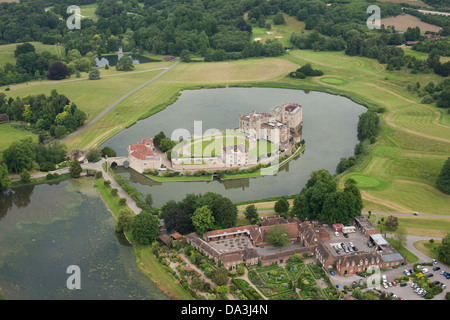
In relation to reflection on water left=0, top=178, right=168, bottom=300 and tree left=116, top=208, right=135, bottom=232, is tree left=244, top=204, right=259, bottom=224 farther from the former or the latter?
reflection on water left=0, top=178, right=168, bottom=300

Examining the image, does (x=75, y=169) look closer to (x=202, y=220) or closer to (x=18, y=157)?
(x=18, y=157)

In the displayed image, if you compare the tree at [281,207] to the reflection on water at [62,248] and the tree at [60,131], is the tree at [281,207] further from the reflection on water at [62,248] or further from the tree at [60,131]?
the tree at [60,131]

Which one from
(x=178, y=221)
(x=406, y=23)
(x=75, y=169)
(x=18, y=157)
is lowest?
(x=178, y=221)

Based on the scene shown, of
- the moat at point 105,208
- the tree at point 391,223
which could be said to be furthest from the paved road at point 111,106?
the tree at point 391,223

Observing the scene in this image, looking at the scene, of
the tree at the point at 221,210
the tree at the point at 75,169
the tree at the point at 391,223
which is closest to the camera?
the tree at the point at 391,223

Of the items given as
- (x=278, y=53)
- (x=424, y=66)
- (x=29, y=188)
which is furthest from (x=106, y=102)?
(x=424, y=66)

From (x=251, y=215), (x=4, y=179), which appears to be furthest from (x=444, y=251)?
(x=4, y=179)
